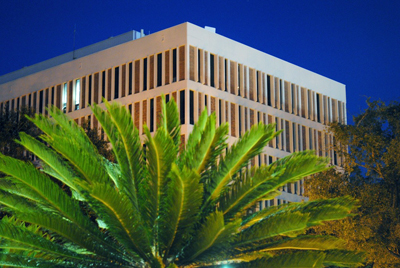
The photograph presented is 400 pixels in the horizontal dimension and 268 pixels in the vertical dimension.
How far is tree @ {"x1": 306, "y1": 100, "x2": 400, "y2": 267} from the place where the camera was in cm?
3212

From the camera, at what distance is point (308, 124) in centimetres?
5694

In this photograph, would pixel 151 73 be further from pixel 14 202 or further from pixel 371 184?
pixel 14 202

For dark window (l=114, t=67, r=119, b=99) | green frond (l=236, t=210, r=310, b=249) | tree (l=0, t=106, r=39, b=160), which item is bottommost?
green frond (l=236, t=210, r=310, b=249)

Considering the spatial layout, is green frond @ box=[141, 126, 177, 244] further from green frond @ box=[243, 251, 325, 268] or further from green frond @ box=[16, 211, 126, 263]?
green frond @ box=[243, 251, 325, 268]

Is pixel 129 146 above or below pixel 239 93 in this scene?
below

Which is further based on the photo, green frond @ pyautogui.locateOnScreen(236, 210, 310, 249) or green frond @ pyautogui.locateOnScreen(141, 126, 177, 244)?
green frond @ pyautogui.locateOnScreen(236, 210, 310, 249)

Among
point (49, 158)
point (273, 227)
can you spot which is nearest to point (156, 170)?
point (49, 158)

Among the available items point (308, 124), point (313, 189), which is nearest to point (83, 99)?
point (308, 124)

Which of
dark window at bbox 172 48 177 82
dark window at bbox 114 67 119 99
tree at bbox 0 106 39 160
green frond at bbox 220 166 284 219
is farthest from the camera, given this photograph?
dark window at bbox 114 67 119 99

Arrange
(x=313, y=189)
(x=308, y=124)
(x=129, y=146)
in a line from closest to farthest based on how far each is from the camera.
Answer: (x=129, y=146) < (x=313, y=189) < (x=308, y=124)

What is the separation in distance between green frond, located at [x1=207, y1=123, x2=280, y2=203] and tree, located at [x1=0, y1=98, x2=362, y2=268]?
0.09 feet

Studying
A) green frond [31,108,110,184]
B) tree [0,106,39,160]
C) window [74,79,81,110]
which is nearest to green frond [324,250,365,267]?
green frond [31,108,110,184]

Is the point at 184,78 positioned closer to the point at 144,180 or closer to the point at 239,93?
the point at 239,93

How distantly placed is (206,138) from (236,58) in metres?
33.9
